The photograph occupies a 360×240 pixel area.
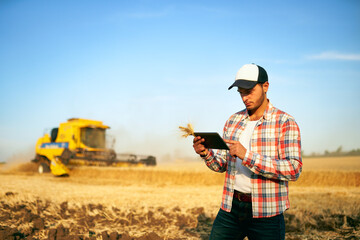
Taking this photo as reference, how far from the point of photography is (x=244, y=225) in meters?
2.87

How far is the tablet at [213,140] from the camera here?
8.52 feet

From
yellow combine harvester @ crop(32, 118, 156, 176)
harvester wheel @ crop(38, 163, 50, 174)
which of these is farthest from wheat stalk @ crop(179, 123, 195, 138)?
harvester wheel @ crop(38, 163, 50, 174)

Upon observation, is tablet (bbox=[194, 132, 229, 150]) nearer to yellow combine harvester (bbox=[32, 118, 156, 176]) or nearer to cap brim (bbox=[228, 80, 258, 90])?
cap brim (bbox=[228, 80, 258, 90])

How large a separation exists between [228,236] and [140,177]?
1432 centimetres

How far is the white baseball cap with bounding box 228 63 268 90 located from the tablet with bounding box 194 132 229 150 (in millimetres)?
480

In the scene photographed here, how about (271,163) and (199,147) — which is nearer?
(271,163)

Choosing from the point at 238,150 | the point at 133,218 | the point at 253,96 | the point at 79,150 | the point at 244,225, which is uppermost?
the point at 253,96

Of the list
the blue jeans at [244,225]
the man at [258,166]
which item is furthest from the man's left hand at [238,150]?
the blue jeans at [244,225]

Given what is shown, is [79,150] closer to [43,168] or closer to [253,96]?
[43,168]

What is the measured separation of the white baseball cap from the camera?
279 cm

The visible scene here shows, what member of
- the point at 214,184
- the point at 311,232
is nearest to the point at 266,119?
the point at 311,232

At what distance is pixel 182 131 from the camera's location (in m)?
3.14

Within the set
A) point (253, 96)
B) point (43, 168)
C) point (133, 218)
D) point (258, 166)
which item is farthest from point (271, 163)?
point (43, 168)

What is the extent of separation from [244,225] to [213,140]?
78 cm
